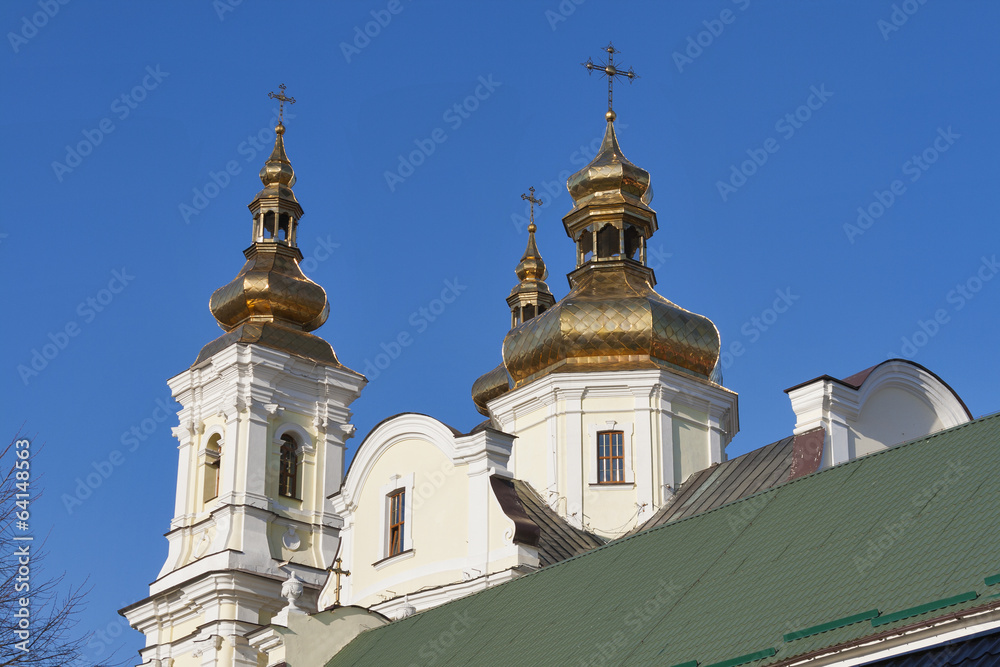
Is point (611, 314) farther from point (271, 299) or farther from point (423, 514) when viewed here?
point (271, 299)

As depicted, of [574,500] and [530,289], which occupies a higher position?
[530,289]

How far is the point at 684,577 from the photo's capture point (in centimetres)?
1534

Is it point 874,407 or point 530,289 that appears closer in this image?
point 874,407

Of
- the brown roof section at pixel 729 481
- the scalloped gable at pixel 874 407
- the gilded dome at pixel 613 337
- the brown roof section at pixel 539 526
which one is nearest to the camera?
the scalloped gable at pixel 874 407

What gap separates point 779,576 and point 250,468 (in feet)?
66.7

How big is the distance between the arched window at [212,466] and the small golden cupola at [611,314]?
26.1 feet

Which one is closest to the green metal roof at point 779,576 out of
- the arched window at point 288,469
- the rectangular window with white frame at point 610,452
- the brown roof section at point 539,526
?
the brown roof section at point 539,526

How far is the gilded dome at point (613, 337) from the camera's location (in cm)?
2769

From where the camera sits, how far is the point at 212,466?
33.9 meters

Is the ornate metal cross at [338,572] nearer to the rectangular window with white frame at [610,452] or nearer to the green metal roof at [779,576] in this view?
the rectangular window with white frame at [610,452]

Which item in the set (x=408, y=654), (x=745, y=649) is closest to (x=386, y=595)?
(x=408, y=654)

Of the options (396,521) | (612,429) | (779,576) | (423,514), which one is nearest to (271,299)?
(612,429)

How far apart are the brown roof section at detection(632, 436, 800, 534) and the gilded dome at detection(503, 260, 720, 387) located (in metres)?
2.22

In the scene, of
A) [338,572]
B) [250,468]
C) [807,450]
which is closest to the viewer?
[807,450]
